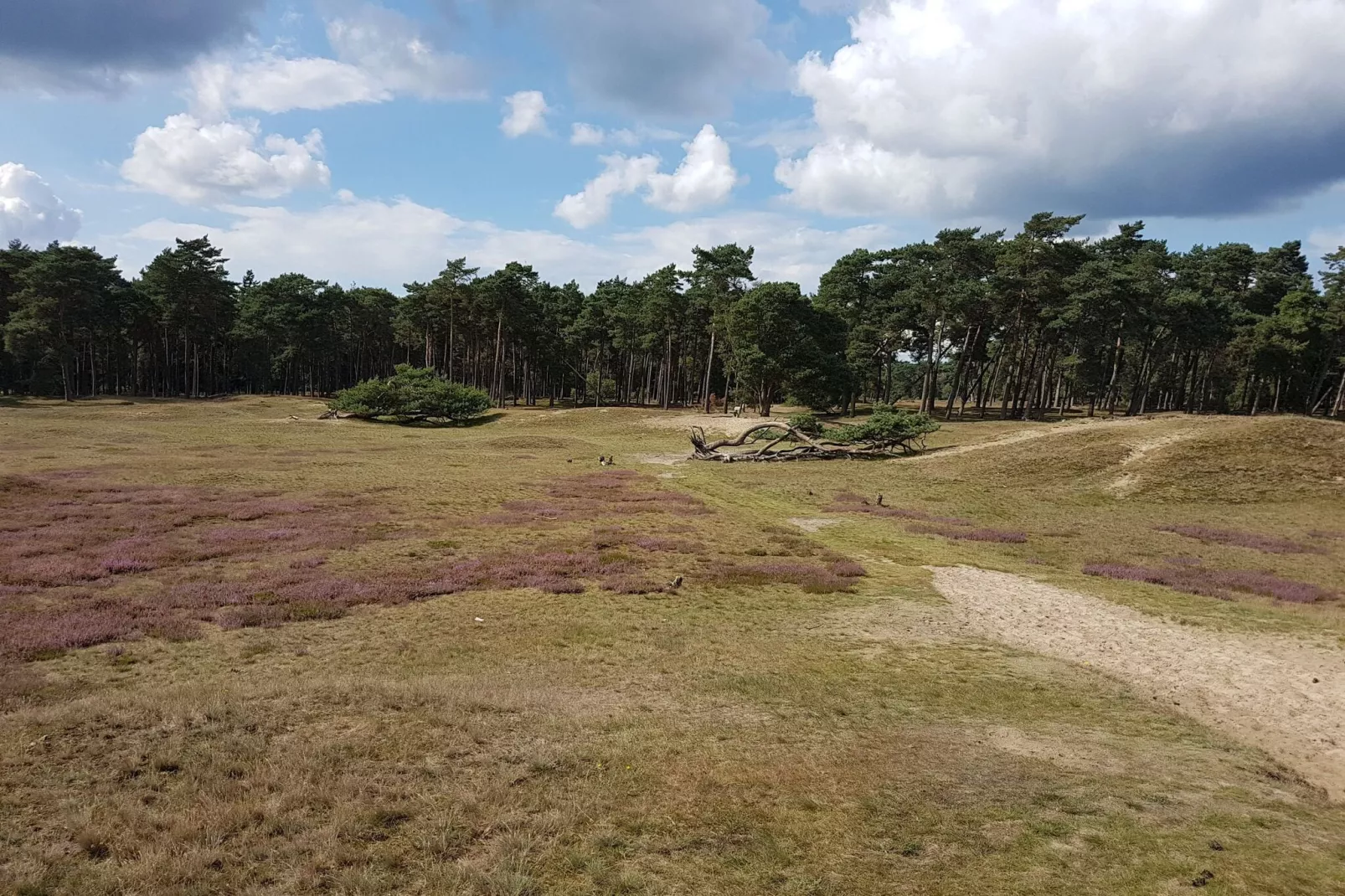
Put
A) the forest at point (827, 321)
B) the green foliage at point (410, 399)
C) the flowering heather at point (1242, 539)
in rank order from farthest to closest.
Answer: the green foliage at point (410, 399) → the forest at point (827, 321) → the flowering heather at point (1242, 539)

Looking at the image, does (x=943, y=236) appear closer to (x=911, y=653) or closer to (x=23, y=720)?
(x=911, y=653)

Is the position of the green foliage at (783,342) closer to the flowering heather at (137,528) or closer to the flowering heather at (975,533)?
the flowering heather at (975,533)

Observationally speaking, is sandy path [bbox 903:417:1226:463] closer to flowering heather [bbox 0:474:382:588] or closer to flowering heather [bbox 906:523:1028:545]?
flowering heather [bbox 906:523:1028:545]

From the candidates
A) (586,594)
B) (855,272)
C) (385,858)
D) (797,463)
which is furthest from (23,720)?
(855,272)

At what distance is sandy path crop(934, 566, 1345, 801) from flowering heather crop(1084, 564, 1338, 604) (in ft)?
12.6

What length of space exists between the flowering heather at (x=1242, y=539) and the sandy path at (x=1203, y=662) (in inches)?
507

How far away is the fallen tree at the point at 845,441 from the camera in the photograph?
51094 millimetres

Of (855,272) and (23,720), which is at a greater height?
(855,272)

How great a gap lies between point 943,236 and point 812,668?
237 feet

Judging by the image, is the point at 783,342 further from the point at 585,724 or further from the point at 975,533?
the point at 585,724

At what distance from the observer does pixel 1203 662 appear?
552 inches

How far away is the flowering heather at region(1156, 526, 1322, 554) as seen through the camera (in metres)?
25.7

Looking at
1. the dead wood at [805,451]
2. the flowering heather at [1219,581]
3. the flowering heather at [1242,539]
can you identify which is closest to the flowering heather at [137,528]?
the flowering heather at [1219,581]

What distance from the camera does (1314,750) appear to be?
396 inches
